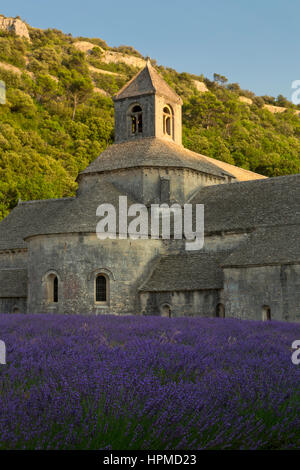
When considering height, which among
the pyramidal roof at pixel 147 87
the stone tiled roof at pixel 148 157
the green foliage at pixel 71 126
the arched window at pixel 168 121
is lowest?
the stone tiled roof at pixel 148 157

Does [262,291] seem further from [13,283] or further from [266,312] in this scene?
[13,283]

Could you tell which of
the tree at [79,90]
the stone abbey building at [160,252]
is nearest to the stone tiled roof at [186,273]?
the stone abbey building at [160,252]

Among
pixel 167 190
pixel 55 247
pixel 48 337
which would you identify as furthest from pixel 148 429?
pixel 167 190

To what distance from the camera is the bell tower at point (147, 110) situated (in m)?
34.9

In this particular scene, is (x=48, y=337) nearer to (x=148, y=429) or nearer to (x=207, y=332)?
(x=207, y=332)

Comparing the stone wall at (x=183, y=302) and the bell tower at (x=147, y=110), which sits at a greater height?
the bell tower at (x=147, y=110)

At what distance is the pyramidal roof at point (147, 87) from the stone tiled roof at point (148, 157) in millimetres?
3214

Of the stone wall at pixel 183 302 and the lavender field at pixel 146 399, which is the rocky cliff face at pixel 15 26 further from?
the lavender field at pixel 146 399

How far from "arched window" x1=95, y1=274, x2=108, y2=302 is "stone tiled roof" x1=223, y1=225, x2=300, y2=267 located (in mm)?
6421

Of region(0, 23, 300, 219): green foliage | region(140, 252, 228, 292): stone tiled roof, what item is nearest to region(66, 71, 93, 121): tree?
region(0, 23, 300, 219): green foliage

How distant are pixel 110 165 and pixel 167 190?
4080 mm

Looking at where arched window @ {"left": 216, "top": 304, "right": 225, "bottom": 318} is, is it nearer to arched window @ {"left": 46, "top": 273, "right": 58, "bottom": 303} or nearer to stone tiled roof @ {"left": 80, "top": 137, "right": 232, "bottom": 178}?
arched window @ {"left": 46, "top": 273, "right": 58, "bottom": 303}

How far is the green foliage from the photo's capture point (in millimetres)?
64500

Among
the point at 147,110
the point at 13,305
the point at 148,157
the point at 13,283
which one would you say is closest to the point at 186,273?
the point at 148,157
